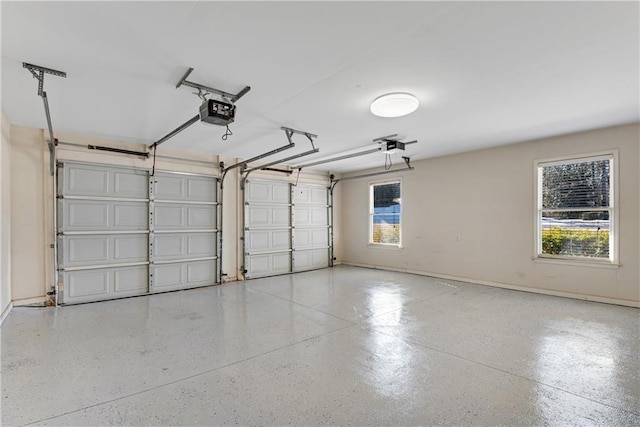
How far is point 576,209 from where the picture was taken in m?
4.66

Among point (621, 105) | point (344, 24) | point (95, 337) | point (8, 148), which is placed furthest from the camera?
point (8, 148)

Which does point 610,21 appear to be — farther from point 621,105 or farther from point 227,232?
point 227,232

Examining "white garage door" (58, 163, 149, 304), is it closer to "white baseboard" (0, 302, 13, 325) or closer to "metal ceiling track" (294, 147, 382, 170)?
"white baseboard" (0, 302, 13, 325)

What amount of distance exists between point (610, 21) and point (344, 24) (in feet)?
5.67

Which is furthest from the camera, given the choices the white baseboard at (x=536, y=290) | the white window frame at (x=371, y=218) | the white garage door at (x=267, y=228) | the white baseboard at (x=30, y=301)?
the white window frame at (x=371, y=218)

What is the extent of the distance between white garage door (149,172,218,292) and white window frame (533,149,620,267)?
220 inches

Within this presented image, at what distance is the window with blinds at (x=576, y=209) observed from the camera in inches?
175

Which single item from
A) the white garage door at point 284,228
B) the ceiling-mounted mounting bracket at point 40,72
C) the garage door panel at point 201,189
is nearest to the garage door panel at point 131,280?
the garage door panel at point 201,189

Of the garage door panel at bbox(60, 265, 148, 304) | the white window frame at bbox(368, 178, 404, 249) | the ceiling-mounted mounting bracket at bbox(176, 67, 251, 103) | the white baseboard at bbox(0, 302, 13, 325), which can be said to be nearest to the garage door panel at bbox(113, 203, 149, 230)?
the garage door panel at bbox(60, 265, 148, 304)

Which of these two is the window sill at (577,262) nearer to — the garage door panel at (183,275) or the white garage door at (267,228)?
the white garage door at (267,228)

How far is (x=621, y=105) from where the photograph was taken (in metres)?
3.48

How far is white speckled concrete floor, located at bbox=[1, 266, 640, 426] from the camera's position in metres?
1.93

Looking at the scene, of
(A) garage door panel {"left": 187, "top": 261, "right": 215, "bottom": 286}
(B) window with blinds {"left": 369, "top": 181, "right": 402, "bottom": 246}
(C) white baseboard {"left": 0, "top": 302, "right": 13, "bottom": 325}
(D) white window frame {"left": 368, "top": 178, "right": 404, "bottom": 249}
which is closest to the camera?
(C) white baseboard {"left": 0, "top": 302, "right": 13, "bottom": 325}

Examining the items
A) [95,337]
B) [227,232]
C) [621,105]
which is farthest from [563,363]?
[227,232]
